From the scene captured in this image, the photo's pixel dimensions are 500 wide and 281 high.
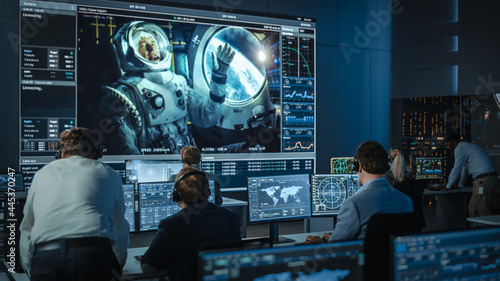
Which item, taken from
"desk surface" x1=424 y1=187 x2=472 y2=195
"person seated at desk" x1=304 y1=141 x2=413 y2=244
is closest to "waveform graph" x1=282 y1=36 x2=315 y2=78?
"desk surface" x1=424 y1=187 x2=472 y2=195

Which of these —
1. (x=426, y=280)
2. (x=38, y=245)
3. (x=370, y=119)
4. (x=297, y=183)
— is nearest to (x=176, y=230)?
(x=38, y=245)

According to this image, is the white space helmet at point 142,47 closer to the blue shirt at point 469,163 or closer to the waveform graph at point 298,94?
the waveform graph at point 298,94

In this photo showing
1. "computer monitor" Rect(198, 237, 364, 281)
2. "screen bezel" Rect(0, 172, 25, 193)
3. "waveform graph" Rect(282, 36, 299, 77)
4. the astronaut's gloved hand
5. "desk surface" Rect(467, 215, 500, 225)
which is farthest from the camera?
"waveform graph" Rect(282, 36, 299, 77)

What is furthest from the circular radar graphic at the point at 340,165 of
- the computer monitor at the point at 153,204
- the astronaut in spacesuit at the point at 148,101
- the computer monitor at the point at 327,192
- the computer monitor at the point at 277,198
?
the computer monitor at the point at 153,204

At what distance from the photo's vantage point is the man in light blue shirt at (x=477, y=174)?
5867 mm

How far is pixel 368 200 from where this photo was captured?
221cm

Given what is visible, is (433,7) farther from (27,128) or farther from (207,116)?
(27,128)

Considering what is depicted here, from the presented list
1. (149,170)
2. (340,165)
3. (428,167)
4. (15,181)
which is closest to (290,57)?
(340,165)

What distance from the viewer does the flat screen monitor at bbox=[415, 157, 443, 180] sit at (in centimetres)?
711

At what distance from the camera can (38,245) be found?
7.16ft

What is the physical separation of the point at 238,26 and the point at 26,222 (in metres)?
4.41

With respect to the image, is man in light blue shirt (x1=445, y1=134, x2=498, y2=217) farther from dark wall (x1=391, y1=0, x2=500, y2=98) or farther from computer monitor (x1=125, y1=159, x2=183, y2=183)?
computer monitor (x1=125, y1=159, x2=183, y2=183)

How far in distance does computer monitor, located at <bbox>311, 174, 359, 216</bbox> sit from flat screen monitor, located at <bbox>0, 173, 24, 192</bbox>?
9.22 feet

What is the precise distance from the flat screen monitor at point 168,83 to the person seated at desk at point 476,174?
1.86m
